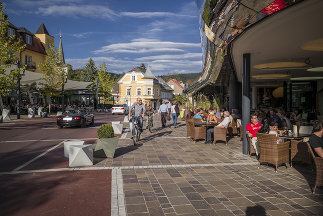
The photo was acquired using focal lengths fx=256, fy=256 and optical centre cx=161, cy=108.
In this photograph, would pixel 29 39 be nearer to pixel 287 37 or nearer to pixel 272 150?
pixel 287 37

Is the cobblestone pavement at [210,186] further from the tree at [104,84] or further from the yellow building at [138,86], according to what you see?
the yellow building at [138,86]

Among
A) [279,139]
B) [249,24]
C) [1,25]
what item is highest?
[1,25]

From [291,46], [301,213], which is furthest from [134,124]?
[301,213]

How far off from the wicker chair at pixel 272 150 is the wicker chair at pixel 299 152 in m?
0.25

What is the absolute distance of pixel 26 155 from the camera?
7617 mm

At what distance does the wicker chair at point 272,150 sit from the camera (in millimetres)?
5684

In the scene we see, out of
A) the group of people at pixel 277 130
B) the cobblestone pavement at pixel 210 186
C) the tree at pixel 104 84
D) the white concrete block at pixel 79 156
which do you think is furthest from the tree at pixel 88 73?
the white concrete block at pixel 79 156

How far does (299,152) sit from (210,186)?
2.69m

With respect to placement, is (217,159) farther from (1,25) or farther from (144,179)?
(1,25)

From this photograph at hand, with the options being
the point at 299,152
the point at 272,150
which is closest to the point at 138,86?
the point at 299,152

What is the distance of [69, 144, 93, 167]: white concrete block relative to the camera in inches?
243

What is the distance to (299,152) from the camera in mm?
6023

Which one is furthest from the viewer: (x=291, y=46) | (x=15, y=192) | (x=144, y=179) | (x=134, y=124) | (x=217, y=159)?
(x=134, y=124)

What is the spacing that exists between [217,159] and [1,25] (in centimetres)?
1818
